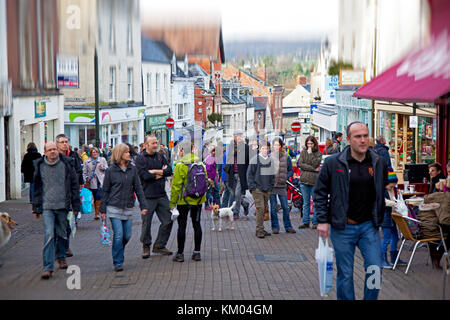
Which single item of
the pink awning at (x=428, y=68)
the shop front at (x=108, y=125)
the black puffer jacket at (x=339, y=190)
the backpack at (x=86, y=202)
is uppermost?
the pink awning at (x=428, y=68)

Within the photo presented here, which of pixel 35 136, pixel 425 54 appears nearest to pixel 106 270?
pixel 425 54

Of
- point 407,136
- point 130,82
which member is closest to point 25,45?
point 130,82

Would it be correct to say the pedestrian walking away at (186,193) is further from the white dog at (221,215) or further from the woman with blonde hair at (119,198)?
the white dog at (221,215)

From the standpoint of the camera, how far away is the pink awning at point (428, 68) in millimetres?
3855

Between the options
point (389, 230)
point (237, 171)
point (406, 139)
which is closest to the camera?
point (389, 230)

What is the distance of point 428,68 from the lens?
18.9ft

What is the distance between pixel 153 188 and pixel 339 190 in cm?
482

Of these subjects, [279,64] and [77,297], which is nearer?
[279,64]

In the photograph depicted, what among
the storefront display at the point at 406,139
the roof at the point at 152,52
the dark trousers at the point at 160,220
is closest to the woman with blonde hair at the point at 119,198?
the dark trousers at the point at 160,220

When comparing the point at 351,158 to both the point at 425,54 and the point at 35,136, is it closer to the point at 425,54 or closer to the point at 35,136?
the point at 425,54

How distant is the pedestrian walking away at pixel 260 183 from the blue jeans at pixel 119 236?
3899mm

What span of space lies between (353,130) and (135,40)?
2267 mm

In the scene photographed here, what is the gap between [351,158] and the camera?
5641mm

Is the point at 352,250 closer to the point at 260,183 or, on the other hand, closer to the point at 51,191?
the point at 51,191
